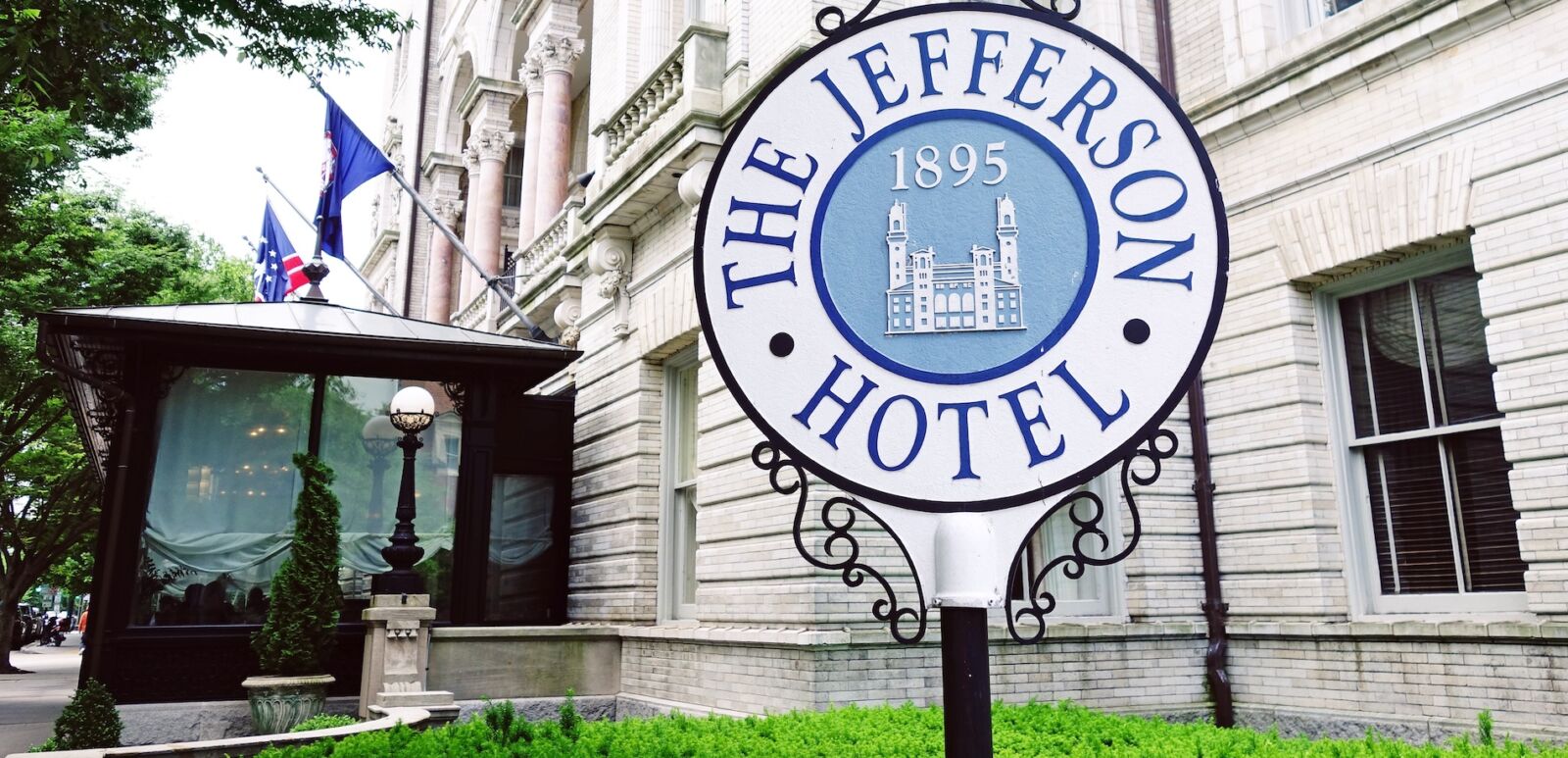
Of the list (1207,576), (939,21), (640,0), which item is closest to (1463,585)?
(1207,576)

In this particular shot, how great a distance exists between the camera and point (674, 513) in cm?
1362

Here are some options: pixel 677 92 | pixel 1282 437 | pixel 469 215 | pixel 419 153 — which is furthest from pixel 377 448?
pixel 419 153

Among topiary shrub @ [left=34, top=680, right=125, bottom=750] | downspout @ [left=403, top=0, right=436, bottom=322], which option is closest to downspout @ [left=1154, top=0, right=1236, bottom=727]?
topiary shrub @ [left=34, top=680, right=125, bottom=750]

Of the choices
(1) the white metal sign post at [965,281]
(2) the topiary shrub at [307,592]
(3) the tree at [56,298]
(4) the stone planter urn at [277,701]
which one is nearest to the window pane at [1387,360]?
(1) the white metal sign post at [965,281]

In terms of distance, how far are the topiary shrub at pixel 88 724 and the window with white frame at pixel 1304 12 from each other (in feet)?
43.6

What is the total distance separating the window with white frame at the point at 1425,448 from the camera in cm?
891

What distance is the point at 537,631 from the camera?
1294 centimetres

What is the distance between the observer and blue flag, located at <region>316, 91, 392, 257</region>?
17.5m

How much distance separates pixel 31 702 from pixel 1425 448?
22644mm

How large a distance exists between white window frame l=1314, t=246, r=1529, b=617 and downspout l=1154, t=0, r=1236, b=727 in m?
1.18

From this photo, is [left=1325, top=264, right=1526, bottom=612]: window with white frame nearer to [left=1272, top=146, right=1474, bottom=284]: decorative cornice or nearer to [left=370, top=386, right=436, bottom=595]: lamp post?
[left=1272, top=146, right=1474, bottom=284]: decorative cornice

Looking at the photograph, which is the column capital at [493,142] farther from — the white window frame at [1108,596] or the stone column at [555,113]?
the white window frame at [1108,596]

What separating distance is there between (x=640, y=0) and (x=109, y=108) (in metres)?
7.35

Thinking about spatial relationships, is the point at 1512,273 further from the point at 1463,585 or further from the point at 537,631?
the point at 537,631
